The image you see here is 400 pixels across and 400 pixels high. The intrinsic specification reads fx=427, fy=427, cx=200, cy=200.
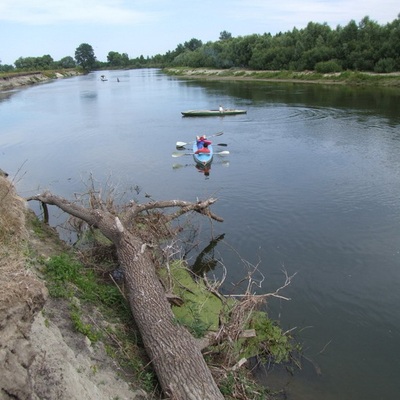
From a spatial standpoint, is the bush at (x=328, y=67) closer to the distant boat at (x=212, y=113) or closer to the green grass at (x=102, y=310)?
the distant boat at (x=212, y=113)

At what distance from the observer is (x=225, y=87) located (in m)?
68.2

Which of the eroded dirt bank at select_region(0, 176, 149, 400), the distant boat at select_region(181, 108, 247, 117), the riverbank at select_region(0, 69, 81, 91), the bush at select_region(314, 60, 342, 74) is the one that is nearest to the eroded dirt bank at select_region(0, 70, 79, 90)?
the riverbank at select_region(0, 69, 81, 91)

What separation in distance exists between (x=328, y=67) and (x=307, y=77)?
11.7 feet

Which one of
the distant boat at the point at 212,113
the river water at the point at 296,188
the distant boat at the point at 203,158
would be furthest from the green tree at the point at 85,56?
the distant boat at the point at 203,158

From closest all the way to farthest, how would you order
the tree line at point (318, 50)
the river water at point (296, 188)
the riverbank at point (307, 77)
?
1. the river water at point (296, 188)
2. the riverbank at point (307, 77)
3. the tree line at point (318, 50)

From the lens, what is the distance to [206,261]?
571 inches

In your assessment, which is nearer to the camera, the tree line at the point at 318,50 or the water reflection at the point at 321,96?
the water reflection at the point at 321,96

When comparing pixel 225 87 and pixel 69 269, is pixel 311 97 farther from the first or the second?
pixel 69 269

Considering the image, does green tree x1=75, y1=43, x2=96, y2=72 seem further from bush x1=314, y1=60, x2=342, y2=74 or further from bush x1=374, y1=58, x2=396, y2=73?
bush x1=374, y1=58, x2=396, y2=73

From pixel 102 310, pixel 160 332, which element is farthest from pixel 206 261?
pixel 160 332

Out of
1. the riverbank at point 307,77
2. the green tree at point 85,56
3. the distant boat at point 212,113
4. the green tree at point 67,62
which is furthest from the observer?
the green tree at point 85,56

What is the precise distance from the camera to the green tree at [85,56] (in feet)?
577

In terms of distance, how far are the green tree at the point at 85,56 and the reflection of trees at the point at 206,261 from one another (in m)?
174

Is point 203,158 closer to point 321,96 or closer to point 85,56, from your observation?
point 321,96
